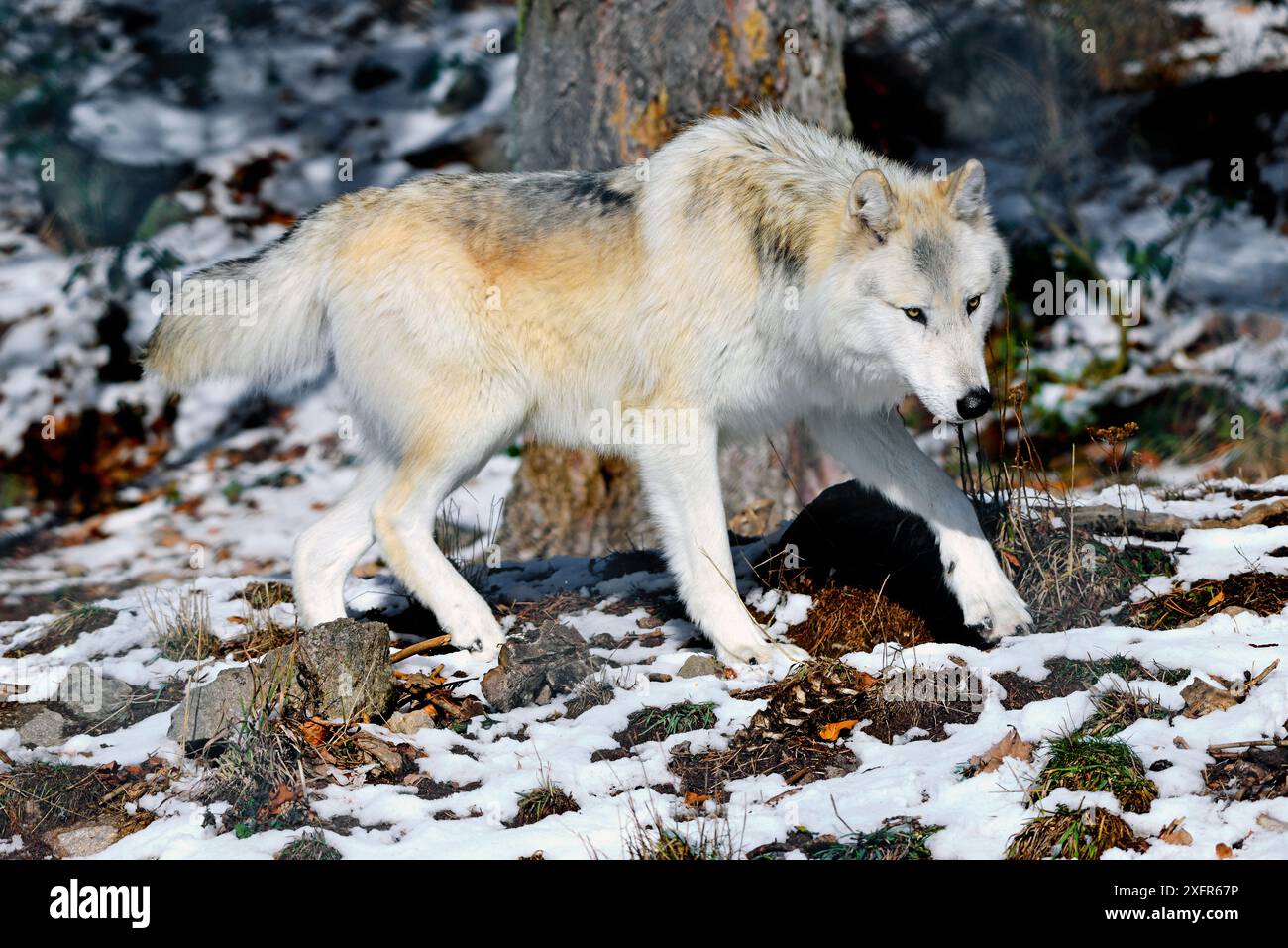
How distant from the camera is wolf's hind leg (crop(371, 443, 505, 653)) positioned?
16.0ft

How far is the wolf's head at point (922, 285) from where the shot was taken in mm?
4121

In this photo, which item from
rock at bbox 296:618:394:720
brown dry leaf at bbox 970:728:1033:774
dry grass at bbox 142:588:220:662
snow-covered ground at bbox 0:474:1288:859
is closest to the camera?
snow-covered ground at bbox 0:474:1288:859

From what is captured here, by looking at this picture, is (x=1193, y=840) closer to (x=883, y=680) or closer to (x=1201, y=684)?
(x=1201, y=684)

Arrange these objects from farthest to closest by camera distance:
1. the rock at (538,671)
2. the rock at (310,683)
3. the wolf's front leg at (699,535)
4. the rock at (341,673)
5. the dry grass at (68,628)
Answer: the dry grass at (68,628), the wolf's front leg at (699,535), the rock at (538,671), the rock at (341,673), the rock at (310,683)

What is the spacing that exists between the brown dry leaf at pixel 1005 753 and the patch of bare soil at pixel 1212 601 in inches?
43.8

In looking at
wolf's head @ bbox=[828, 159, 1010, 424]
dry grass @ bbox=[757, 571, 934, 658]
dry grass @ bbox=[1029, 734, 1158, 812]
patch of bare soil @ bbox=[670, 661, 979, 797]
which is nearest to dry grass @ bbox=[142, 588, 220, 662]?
patch of bare soil @ bbox=[670, 661, 979, 797]

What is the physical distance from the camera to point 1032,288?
9812 millimetres

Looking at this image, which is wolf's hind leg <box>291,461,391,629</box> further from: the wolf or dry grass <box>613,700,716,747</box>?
dry grass <box>613,700,716,747</box>

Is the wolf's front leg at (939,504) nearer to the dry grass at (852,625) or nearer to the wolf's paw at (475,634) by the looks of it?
the dry grass at (852,625)

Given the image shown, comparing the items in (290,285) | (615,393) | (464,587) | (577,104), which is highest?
(577,104)

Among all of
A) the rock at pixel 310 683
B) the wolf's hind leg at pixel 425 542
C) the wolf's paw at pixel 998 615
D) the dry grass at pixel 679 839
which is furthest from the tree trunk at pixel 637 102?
the dry grass at pixel 679 839

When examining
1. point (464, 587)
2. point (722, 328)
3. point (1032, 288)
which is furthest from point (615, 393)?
point (1032, 288)

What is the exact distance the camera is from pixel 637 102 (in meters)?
6.58

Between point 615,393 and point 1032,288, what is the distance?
594cm
